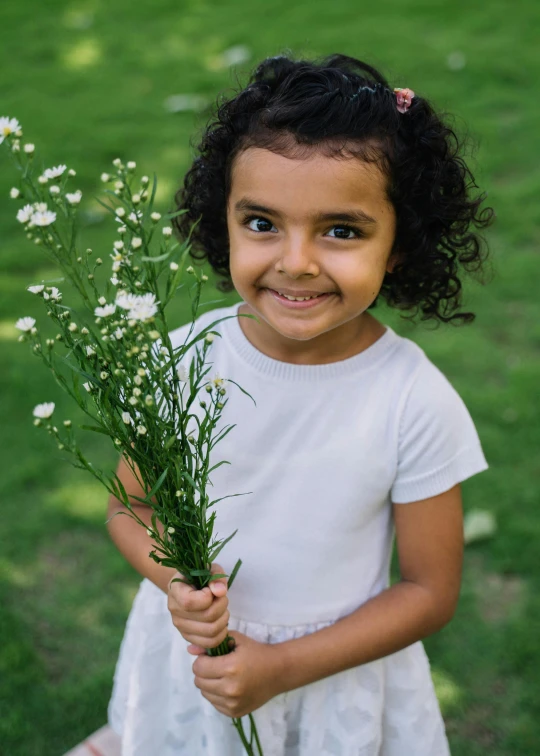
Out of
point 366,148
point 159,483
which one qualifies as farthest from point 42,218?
point 366,148

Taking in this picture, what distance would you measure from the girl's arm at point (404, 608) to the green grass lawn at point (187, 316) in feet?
A: 2.95

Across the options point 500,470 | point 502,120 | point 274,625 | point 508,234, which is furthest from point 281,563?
point 502,120

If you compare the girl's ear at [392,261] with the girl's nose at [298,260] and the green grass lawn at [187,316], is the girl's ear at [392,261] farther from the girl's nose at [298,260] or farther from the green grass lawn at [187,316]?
the green grass lawn at [187,316]

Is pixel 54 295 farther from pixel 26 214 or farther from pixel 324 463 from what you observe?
pixel 324 463

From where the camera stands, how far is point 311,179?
1.48m

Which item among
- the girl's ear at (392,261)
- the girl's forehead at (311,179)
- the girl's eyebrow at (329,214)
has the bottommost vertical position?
the girl's ear at (392,261)

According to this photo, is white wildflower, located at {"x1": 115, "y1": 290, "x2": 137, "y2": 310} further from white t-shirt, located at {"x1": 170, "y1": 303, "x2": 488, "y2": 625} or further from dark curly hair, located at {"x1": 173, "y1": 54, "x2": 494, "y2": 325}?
white t-shirt, located at {"x1": 170, "y1": 303, "x2": 488, "y2": 625}

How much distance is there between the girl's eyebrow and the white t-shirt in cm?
32

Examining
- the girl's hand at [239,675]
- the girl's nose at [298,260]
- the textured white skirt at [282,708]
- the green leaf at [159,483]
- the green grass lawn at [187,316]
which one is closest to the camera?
the green leaf at [159,483]

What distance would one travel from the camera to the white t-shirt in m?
1.72

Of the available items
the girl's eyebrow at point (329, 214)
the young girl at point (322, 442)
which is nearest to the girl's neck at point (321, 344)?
the young girl at point (322, 442)

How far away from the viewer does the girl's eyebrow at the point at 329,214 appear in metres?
1.49

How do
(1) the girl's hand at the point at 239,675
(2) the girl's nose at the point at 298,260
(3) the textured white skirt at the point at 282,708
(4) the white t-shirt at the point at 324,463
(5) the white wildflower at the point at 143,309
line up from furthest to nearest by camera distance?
(3) the textured white skirt at the point at 282,708, (4) the white t-shirt at the point at 324,463, (1) the girl's hand at the point at 239,675, (2) the girl's nose at the point at 298,260, (5) the white wildflower at the point at 143,309

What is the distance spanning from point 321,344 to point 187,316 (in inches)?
91.1
